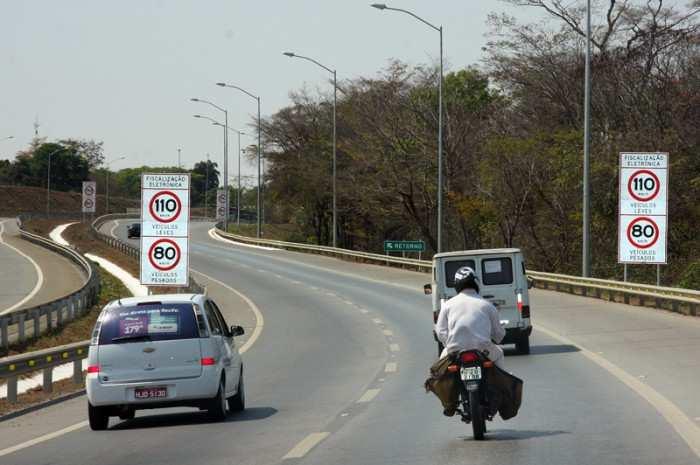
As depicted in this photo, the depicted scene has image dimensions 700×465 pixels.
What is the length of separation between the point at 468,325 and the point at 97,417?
16.9 feet

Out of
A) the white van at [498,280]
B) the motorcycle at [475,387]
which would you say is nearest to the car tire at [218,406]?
the motorcycle at [475,387]

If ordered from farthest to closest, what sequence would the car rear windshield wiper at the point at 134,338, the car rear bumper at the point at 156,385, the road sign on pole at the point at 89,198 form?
the road sign on pole at the point at 89,198 < the car rear windshield wiper at the point at 134,338 < the car rear bumper at the point at 156,385

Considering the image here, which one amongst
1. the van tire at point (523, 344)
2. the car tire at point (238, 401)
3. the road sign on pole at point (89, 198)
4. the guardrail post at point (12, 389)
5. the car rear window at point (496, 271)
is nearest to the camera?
the car tire at point (238, 401)

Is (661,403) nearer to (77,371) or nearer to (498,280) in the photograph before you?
(498,280)

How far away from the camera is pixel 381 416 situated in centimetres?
1548

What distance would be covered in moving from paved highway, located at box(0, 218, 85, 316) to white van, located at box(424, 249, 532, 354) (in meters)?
18.5

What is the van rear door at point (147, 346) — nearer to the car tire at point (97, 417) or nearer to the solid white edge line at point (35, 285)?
the car tire at point (97, 417)

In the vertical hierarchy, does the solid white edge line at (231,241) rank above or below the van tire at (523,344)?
below

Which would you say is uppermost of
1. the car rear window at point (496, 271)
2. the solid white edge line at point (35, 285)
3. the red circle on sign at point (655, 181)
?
the red circle on sign at point (655, 181)

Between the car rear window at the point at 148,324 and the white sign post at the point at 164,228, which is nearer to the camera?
the car rear window at the point at 148,324

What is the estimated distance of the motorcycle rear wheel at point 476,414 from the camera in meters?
12.2

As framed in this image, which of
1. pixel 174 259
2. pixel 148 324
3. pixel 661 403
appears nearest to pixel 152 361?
pixel 148 324

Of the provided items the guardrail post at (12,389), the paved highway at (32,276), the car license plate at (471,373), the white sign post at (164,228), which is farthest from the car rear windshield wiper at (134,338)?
the paved highway at (32,276)

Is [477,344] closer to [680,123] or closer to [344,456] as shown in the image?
[344,456]
